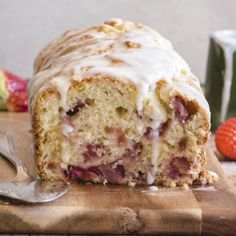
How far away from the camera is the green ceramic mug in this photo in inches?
116

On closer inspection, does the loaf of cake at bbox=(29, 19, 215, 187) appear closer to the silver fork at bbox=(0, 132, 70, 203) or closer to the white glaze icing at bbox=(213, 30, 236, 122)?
the silver fork at bbox=(0, 132, 70, 203)

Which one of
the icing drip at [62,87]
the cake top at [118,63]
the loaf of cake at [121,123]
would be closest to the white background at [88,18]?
the cake top at [118,63]

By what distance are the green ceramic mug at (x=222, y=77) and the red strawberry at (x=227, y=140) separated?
309 millimetres

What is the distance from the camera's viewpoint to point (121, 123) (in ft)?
7.17

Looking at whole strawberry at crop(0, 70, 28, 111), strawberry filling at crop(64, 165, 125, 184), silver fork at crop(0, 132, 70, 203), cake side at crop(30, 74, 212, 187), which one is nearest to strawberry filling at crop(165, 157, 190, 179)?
cake side at crop(30, 74, 212, 187)

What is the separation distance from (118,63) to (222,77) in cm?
81

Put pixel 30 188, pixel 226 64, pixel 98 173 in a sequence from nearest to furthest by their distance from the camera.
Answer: pixel 30 188
pixel 98 173
pixel 226 64

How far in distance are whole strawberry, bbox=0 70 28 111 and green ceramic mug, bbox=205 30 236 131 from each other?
2.35 feet

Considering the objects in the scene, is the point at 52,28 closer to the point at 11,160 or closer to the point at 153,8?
the point at 153,8

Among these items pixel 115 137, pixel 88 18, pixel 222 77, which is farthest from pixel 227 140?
pixel 88 18

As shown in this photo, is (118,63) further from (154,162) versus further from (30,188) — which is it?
(30,188)

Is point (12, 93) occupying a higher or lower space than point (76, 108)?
lower

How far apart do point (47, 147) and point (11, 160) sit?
205 mm

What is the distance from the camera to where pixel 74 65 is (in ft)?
7.44
